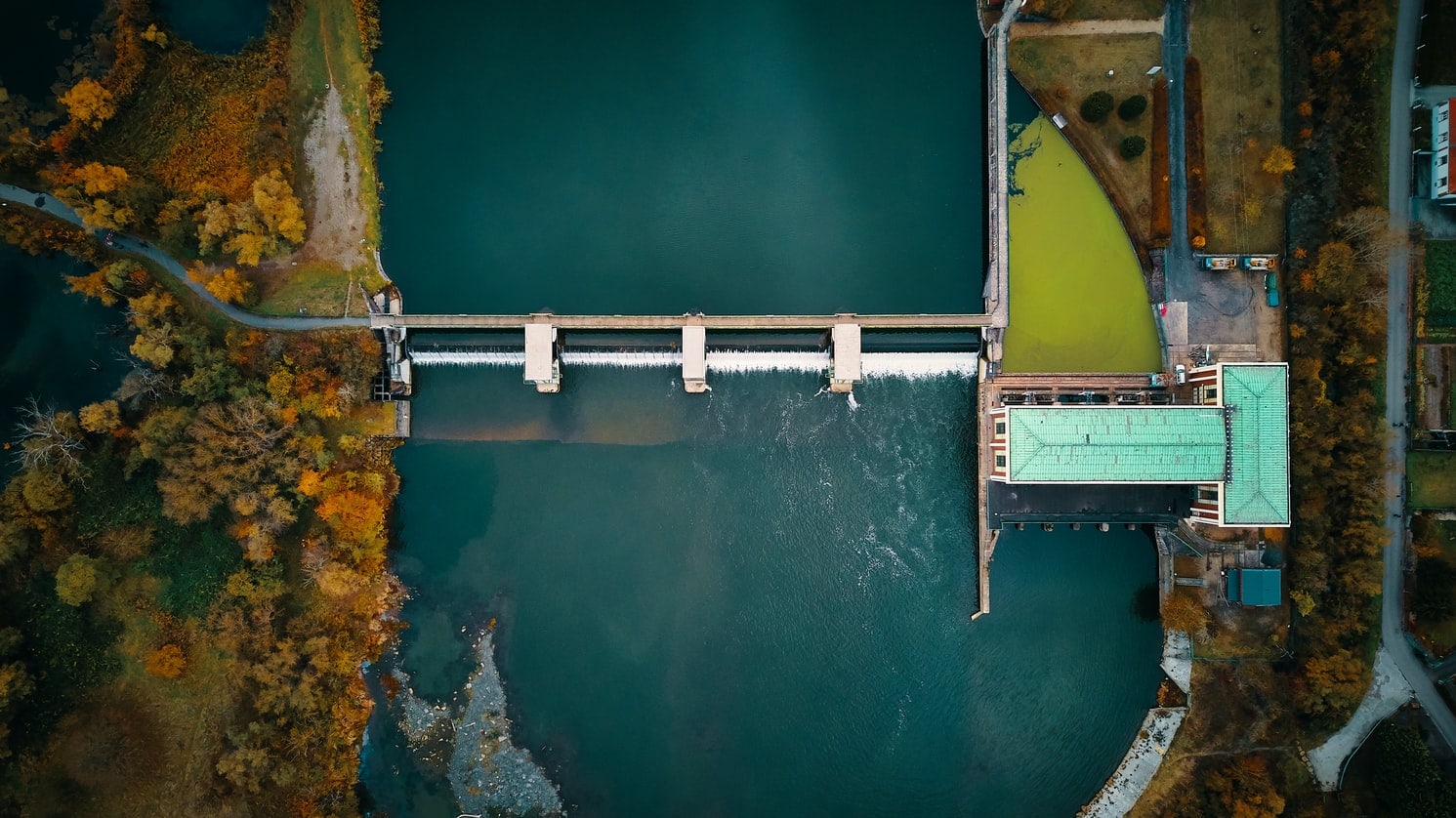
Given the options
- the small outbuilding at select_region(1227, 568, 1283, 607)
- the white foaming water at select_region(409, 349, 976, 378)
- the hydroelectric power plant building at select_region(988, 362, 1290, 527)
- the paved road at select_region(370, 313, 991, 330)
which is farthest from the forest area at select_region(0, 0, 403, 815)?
the small outbuilding at select_region(1227, 568, 1283, 607)

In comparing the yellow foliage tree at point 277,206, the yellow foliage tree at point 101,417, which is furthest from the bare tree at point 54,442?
the yellow foliage tree at point 277,206

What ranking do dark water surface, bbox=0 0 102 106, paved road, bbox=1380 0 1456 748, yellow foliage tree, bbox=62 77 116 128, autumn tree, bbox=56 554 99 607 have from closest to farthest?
1. autumn tree, bbox=56 554 99 607
2. yellow foliage tree, bbox=62 77 116 128
3. paved road, bbox=1380 0 1456 748
4. dark water surface, bbox=0 0 102 106

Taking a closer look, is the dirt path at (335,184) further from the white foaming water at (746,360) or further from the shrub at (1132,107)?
the shrub at (1132,107)

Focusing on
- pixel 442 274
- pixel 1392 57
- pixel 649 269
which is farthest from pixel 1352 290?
pixel 442 274

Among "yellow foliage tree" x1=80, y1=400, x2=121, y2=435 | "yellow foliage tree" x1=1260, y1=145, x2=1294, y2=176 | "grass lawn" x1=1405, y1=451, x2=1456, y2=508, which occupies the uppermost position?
"yellow foliage tree" x1=1260, y1=145, x2=1294, y2=176

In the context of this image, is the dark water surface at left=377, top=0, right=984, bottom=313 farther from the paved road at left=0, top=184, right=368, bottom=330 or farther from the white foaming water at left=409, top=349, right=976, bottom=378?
the paved road at left=0, top=184, right=368, bottom=330

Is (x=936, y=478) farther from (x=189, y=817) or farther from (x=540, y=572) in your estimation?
(x=189, y=817)
